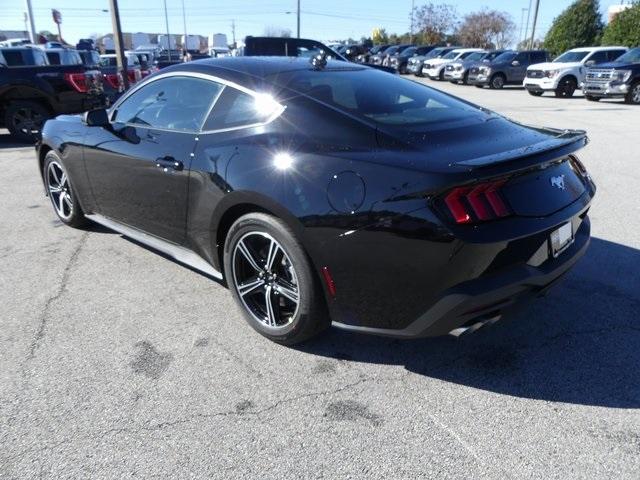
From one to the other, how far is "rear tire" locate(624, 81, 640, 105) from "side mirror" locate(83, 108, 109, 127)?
1710 cm

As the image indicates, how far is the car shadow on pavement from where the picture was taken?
2.73m

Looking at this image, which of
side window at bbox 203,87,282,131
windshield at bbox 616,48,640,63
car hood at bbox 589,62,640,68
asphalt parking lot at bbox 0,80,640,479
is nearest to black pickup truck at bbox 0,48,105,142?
asphalt parking lot at bbox 0,80,640,479

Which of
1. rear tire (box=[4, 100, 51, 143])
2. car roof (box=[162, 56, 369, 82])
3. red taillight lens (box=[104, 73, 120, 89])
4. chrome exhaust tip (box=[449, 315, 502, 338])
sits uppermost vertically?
car roof (box=[162, 56, 369, 82])

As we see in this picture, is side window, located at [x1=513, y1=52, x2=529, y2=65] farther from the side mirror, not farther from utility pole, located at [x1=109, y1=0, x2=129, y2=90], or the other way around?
the side mirror

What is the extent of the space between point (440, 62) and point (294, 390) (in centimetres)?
2976

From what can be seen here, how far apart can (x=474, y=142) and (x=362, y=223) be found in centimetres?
78

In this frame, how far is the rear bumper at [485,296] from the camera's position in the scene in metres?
2.42

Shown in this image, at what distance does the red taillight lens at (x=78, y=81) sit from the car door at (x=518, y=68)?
1991 centimetres

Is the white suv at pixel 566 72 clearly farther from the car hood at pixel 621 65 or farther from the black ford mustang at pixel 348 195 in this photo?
the black ford mustang at pixel 348 195

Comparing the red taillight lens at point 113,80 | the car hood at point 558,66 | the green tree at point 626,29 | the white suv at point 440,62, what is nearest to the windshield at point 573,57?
the car hood at point 558,66

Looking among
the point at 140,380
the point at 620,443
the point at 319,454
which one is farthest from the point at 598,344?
the point at 140,380

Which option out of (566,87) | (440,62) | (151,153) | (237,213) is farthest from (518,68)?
(237,213)

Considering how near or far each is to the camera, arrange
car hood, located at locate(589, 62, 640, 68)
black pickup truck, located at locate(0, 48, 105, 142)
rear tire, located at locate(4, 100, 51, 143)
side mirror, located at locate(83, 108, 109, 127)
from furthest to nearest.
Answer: car hood, located at locate(589, 62, 640, 68), rear tire, located at locate(4, 100, 51, 143), black pickup truck, located at locate(0, 48, 105, 142), side mirror, located at locate(83, 108, 109, 127)

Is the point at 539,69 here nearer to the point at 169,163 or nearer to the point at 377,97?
the point at 377,97
